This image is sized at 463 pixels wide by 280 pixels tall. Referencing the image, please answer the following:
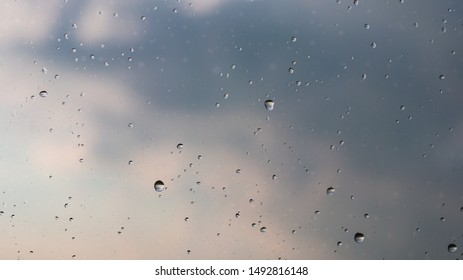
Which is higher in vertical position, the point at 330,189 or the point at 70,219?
the point at 330,189

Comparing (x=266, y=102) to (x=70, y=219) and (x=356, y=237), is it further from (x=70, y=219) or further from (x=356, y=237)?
(x=70, y=219)

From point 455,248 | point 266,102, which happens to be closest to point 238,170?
point 266,102
